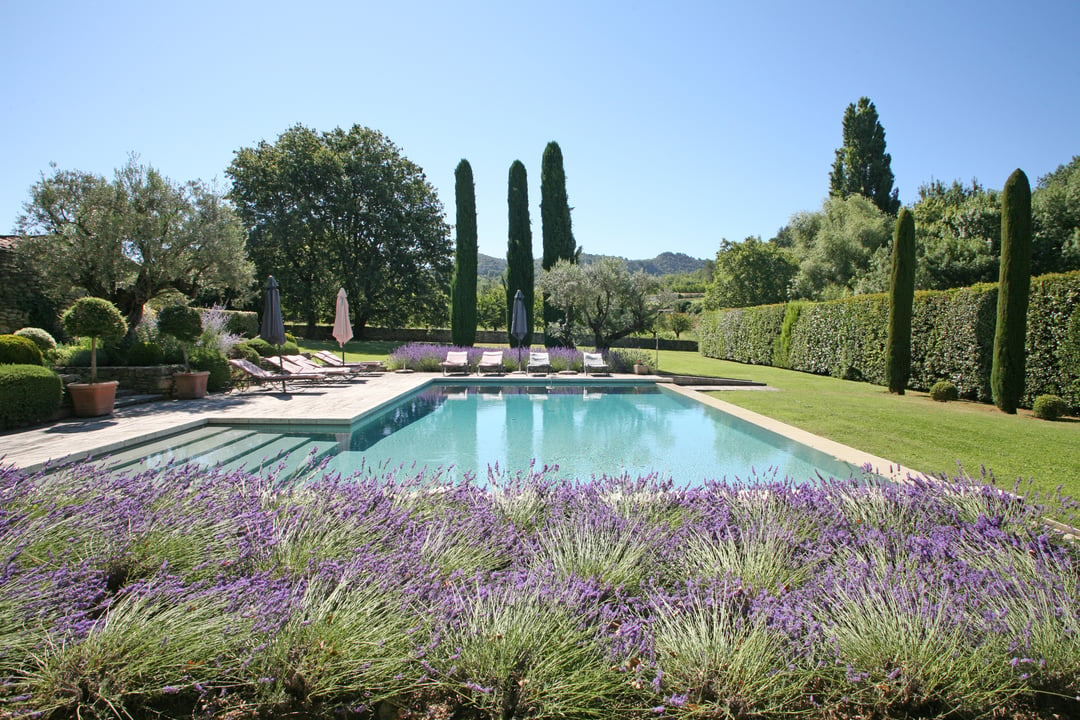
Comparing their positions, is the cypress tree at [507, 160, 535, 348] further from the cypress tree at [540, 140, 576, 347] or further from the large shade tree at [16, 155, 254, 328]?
the large shade tree at [16, 155, 254, 328]

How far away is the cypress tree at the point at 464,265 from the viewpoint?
22.8 meters

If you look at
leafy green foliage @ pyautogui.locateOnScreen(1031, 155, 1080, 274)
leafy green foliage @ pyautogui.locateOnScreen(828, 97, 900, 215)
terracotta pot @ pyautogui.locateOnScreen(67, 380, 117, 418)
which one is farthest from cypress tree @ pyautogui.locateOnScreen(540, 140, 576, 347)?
leafy green foliage @ pyautogui.locateOnScreen(828, 97, 900, 215)

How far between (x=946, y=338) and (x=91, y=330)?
1613cm

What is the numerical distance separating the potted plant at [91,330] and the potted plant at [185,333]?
1.32m

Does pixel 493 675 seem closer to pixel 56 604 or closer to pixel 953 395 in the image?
pixel 56 604

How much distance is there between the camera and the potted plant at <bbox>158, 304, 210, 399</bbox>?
9.67m

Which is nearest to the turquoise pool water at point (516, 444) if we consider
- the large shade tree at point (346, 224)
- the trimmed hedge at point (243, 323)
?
the trimmed hedge at point (243, 323)

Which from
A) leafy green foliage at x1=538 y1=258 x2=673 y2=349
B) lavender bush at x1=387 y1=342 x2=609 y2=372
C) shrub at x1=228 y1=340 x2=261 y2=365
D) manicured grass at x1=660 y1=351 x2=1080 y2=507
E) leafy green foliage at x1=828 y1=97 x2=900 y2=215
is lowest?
manicured grass at x1=660 y1=351 x2=1080 y2=507

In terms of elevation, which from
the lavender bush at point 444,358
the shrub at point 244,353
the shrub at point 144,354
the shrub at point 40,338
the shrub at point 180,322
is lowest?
the lavender bush at point 444,358

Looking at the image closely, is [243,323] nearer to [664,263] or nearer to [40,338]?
[40,338]

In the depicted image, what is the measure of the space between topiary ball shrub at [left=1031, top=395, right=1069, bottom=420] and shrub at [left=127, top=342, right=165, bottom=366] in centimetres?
1570

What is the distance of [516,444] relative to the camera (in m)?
7.74

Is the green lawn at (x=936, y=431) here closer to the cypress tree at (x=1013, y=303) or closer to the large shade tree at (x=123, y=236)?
the cypress tree at (x=1013, y=303)

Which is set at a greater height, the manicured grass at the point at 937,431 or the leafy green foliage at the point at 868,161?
the leafy green foliage at the point at 868,161
